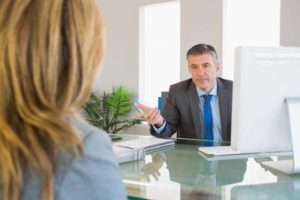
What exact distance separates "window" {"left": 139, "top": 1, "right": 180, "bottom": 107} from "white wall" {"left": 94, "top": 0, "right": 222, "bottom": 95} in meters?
Answer: 0.11

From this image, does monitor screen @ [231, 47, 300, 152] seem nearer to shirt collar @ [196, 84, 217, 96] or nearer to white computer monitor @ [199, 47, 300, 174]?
white computer monitor @ [199, 47, 300, 174]

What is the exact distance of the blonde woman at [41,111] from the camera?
0.72 meters

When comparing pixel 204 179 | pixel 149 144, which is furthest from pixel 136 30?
pixel 204 179

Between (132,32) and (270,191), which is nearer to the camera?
(270,191)

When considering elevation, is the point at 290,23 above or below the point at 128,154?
above

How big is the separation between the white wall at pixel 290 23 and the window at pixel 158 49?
5.17ft

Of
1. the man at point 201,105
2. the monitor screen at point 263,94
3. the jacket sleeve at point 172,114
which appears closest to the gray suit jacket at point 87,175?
the monitor screen at point 263,94

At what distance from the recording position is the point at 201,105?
319 cm

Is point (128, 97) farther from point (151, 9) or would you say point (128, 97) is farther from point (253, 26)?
point (253, 26)

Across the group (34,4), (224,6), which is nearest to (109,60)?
(224,6)

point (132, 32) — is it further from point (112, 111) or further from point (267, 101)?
point (267, 101)

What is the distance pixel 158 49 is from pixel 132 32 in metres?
0.47

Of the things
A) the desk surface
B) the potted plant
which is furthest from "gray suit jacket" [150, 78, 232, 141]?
the potted plant

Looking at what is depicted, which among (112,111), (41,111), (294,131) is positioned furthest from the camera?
(112,111)
